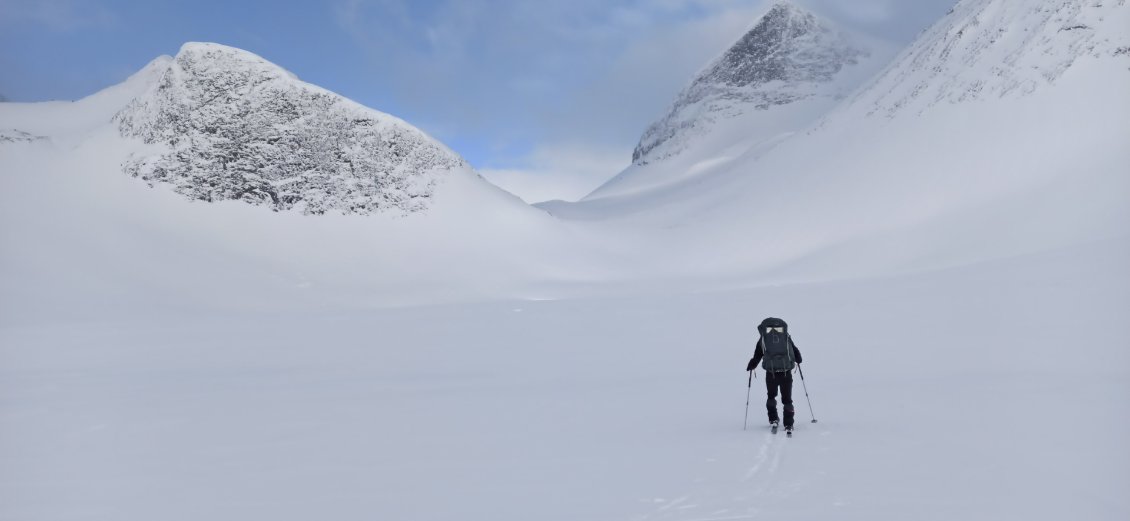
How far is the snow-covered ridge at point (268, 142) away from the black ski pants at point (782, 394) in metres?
61.5

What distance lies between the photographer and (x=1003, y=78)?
74.2 meters

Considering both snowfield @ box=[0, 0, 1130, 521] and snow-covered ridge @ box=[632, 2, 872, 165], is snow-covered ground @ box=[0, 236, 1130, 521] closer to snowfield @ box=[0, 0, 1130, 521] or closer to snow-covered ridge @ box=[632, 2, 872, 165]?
snowfield @ box=[0, 0, 1130, 521]

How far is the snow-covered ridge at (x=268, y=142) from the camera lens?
66.4 meters

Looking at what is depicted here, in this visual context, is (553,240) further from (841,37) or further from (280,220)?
(841,37)

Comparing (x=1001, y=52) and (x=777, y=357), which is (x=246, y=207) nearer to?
(x=777, y=357)

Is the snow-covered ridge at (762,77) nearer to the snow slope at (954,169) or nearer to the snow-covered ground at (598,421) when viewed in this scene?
the snow slope at (954,169)

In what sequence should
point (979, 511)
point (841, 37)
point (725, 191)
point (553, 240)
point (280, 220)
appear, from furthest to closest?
1. point (841, 37)
2. point (725, 191)
3. point (553, 240)
4. point (280, 220)
5. point (979, 511)

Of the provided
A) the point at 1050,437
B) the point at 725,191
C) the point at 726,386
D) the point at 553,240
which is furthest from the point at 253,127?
the point at 1050,437

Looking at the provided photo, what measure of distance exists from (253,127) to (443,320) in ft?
156

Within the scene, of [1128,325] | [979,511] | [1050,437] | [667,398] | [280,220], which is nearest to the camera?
[979,511]

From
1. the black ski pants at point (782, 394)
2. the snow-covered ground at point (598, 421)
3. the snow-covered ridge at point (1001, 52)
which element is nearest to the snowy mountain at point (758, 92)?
the snow-covered ridge at point (1001, 52)

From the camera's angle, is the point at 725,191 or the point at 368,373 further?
the point at 725,191

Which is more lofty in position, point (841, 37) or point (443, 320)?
point (841, 37)

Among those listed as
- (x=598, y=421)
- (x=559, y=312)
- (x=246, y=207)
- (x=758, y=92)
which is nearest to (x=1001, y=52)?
(x=559, y=312)
